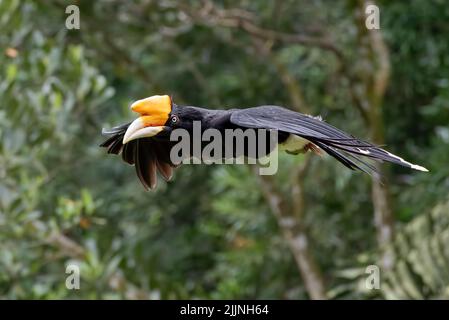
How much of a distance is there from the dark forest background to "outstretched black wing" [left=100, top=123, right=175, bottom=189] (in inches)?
65.8

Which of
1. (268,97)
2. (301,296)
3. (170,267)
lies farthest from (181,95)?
(301,296)

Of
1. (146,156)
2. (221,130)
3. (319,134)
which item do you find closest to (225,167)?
(146,156)

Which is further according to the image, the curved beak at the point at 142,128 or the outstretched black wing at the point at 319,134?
the curved beak at the point at 142,128

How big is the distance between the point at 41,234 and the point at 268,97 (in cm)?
267

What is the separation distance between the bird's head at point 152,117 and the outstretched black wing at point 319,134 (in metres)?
0.23

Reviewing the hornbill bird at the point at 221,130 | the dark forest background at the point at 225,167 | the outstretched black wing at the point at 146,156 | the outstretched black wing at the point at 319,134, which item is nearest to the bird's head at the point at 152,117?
the hornbill bird at the point at 221,130

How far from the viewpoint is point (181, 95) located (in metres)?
7.12

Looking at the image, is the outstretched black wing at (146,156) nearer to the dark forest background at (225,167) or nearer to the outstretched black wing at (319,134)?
the outstretched black wing at (319,134)

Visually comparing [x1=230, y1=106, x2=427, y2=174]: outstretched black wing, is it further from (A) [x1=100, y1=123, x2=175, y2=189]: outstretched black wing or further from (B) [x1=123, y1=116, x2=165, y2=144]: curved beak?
(A) [x1=100, y1=123, x2=175, y2=189]: outstretched black wing

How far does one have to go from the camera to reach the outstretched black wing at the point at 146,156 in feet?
10.1

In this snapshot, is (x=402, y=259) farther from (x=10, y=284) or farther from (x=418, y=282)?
(x=10, y=284)

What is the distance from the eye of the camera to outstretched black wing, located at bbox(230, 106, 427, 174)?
2.35m

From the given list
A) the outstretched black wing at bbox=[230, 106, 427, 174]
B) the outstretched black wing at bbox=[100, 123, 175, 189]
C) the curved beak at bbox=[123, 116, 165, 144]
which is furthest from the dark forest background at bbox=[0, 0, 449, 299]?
the curved beak at bbox=[123, 116, 165, 144]

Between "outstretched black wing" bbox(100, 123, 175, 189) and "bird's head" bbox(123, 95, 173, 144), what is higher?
"bird's head" bbox(123, 95, 173, 144)
